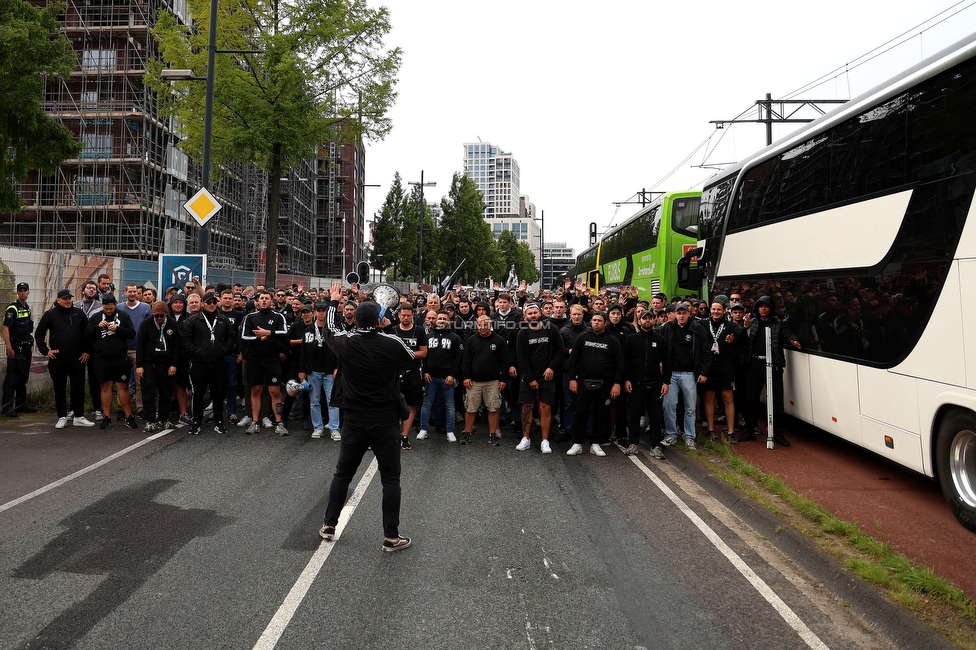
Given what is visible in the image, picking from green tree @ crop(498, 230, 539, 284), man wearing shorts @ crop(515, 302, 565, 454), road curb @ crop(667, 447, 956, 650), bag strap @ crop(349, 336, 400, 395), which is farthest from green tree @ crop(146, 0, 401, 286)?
green tree @ crop(498, 230, 539, 284)

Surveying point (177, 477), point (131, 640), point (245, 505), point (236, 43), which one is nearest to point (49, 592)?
point (131, 640)

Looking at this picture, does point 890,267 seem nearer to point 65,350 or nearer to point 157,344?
point 157,344

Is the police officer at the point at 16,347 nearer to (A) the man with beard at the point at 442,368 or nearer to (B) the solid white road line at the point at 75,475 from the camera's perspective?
(B) the solid white road line at the point at 75,475

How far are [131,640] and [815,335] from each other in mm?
7722

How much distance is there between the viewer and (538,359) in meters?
9.59

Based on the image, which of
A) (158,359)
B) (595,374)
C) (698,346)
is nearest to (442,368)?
(595,374)

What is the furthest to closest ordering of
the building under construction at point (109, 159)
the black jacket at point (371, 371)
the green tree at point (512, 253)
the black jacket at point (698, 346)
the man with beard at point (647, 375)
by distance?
the green tree at point (512, 253) → the building under construction at point (109, 159) → the black jacket at point (698, 346) → the man with beard at point (647, 375) → the black jacket at point (371, 371)

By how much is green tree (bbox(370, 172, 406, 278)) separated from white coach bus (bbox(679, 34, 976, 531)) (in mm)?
53097

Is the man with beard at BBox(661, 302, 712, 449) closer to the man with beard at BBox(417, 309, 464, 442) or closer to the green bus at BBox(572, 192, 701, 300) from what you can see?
the man with beard at BBox(417, 309, 464, 442)

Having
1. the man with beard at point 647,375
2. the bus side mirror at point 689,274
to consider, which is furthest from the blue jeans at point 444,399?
the bus side mirror at point 689,274

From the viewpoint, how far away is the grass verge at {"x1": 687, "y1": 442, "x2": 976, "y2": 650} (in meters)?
4.12

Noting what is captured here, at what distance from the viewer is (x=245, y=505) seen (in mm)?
6547

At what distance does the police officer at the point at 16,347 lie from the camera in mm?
10320

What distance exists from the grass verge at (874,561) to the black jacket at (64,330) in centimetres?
914
